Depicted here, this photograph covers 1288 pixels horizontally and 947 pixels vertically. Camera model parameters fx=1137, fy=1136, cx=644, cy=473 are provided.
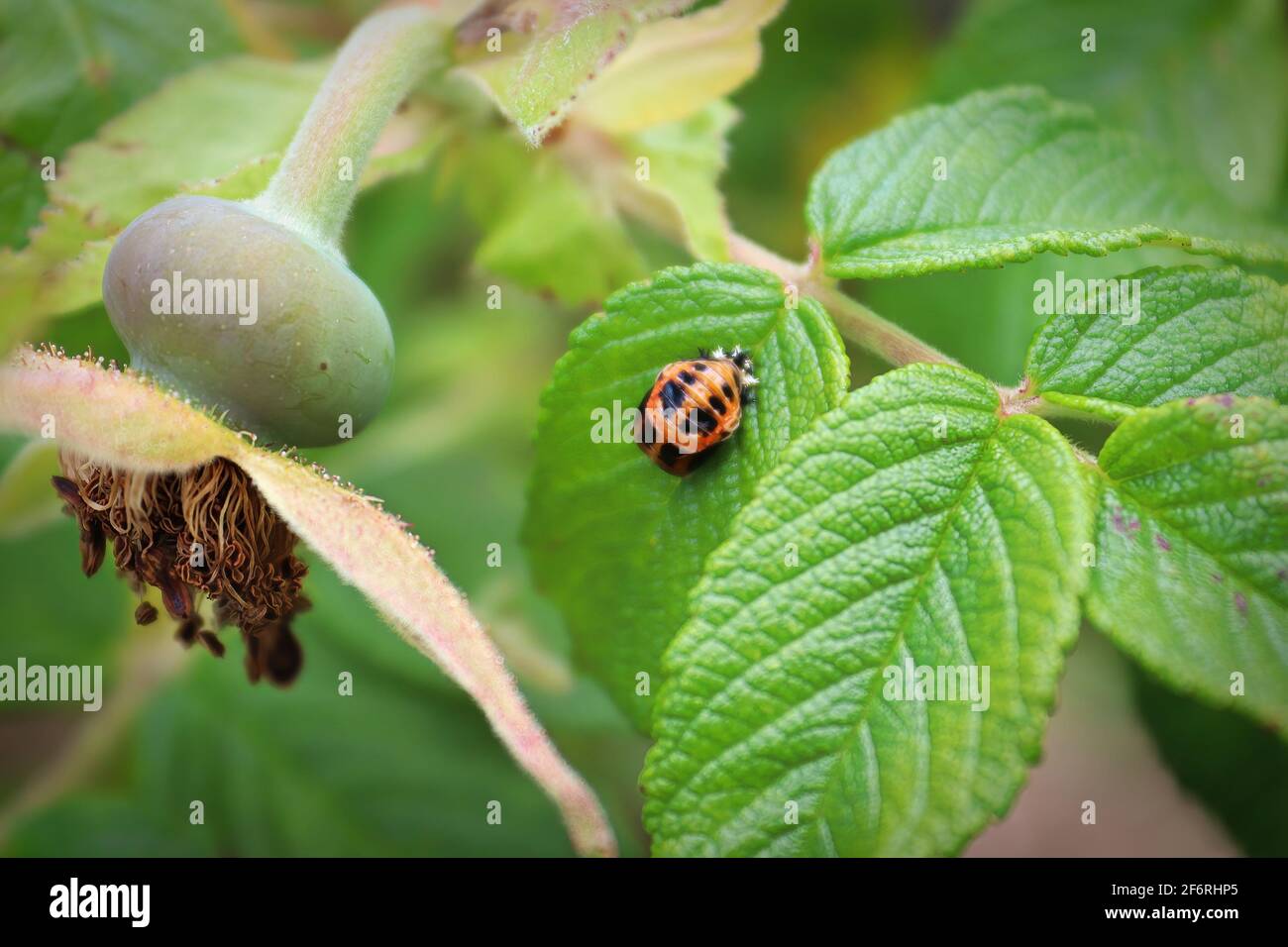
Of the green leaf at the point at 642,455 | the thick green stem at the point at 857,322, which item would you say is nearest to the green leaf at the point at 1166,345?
the thick green stem at the point at 857,322

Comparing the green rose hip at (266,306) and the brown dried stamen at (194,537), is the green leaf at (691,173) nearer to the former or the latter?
the green rose hip at (266,306)

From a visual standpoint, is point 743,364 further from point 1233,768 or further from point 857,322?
point 1233,768

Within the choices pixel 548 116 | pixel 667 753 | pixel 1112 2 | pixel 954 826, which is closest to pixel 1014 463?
pixel 954 826

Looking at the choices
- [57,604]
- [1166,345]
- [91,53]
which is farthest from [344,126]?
[57,604]

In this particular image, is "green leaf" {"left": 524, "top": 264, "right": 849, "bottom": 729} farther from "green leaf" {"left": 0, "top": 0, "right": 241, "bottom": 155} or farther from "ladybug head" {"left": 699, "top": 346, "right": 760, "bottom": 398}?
"green leaf" {"left": 0, "top": 0, "right": 241, "bottom": 155}

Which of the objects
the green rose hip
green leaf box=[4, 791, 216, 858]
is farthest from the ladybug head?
green leaf box=[4, 791, 216, 858]
